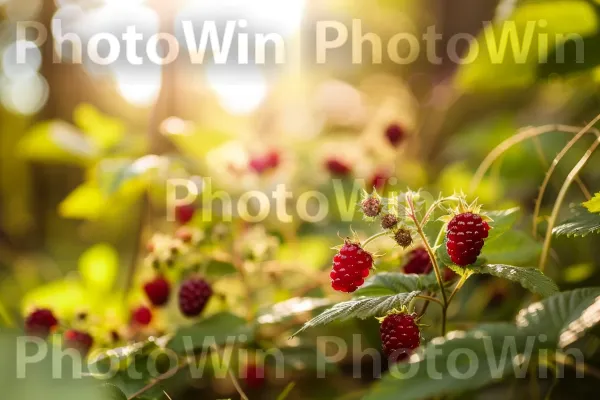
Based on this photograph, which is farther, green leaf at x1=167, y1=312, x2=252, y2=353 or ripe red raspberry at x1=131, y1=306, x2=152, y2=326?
ripe red raspberry at x1=131, y1=306, x2=152, y2=326

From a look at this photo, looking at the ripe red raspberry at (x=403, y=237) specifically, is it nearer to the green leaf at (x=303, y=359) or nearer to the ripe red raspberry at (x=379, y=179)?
the green leaf at (x=303, y=359)

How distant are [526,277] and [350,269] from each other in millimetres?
198

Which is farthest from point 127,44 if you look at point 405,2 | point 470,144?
point 405,2

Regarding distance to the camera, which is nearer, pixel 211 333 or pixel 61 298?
pixel 211 333

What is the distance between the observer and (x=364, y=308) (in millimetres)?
615

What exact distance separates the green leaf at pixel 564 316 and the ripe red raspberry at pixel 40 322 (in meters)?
0.78

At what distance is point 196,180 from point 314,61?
2.31 meters

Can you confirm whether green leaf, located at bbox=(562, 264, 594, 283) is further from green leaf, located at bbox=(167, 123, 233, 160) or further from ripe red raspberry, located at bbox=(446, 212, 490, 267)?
green leaf, located at bbox=(167, 123, 233, 160)

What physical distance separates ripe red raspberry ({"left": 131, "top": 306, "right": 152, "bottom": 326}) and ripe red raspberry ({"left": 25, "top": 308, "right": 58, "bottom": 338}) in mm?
167

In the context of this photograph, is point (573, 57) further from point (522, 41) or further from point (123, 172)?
Result: point (123, 172)

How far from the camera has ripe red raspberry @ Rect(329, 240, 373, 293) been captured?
67cm

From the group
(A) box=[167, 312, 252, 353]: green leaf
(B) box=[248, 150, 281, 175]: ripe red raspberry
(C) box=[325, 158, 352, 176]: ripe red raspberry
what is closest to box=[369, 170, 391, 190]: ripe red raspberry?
(C) box=[325, 158, 352, 176]: ripe red raspberry

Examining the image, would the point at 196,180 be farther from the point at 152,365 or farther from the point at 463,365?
the point at 463,365

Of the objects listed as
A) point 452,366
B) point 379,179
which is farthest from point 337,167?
point 452,366
